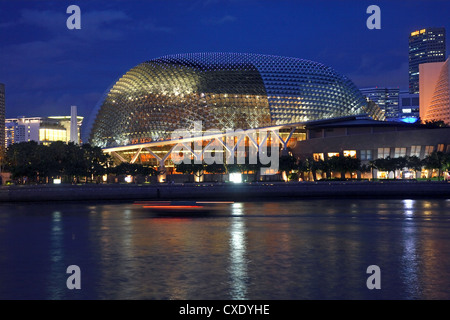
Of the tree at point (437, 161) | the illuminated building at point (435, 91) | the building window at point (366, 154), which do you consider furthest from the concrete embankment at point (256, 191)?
the illuminated building at point (435, 91)

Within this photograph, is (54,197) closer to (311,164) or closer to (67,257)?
(67,257)

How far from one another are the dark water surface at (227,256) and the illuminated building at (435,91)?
11076 centimetres

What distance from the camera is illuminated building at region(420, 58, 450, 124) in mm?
138250

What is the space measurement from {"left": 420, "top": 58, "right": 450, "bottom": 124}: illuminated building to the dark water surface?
110755 millimetres

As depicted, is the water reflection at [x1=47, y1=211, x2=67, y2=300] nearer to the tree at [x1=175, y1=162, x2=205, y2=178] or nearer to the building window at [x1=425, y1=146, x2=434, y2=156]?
the tree at [x1=175, y1=162, x2=205, y2=178]

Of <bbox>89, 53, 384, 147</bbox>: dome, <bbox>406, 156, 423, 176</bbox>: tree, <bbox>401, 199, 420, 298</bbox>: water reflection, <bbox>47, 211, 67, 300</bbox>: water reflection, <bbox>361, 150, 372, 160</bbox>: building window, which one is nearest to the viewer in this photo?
<bbox>401, 199, 420, 298</bbox>: water reflection

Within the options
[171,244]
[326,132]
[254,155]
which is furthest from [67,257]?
[326,132]

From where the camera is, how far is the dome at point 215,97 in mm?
98188

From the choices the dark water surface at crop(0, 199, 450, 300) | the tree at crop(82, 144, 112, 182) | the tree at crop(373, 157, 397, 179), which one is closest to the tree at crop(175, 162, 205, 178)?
the tree at crop(82, 144, 112, 182)

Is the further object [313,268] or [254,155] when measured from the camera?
[254,155]

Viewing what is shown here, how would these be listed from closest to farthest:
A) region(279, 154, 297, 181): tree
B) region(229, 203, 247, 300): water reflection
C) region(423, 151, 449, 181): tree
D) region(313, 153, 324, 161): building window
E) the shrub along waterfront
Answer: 1. region(229, 203, 247, 300): water reflection
2. the shrub along waterfront
3. region(423, 151, 449, 181): tree
4. region(279, 154, 297, 181): tree
5. region(313, 153, 324, 161): building window

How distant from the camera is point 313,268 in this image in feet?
61.8
